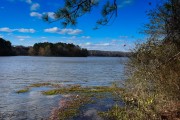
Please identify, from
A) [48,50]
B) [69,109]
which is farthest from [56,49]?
[69,109]

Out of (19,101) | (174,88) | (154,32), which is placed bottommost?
(19,101)

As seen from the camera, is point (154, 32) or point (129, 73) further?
point (129, 73)

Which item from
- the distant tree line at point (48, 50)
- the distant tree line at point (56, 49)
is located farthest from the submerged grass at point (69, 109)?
the distant tree line at point (56, 49)

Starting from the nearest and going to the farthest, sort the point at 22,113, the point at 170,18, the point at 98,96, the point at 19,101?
the point at 170,18, the point at 22,113, the point at 19,101, the point at 98,96

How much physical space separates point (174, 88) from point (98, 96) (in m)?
11.7

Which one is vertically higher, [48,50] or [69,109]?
[48,50]

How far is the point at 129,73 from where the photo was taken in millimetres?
15859

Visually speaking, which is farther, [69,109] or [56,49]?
[56,49]

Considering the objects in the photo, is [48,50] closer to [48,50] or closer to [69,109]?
[48,50]

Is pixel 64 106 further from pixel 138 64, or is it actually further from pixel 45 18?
pixel 45 18

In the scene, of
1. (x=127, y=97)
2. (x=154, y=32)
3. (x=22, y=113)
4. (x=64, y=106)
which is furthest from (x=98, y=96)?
(x=154, y=32)

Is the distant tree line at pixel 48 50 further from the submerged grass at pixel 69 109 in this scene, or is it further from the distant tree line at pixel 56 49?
the submerged grass at pixel 69 109

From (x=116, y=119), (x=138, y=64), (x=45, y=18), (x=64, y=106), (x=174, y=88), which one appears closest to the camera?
(x=45, y=18)

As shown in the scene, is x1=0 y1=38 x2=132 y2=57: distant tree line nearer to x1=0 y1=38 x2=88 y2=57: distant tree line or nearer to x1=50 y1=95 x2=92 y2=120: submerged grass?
x1=0 y1=38 x2=88 y2=57: distant tree line
